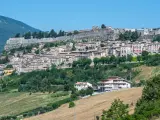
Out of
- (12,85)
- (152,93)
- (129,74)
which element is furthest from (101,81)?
(152,93)

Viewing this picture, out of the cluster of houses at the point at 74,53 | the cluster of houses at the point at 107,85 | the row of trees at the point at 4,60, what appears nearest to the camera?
the cluster of houses at the point at 107,85

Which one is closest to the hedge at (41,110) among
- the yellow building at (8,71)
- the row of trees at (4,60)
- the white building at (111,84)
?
the white building at (111,84)

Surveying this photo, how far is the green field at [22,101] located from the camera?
5681 centimetres

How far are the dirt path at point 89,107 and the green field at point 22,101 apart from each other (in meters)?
6.74

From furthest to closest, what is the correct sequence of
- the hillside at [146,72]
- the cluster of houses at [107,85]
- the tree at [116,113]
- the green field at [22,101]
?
the hillside at [146,72] < the cluster of houses at [107,85] < the green field at [22,101] < the tree at [116,113]

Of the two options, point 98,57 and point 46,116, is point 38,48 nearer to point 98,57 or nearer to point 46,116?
point 98,57

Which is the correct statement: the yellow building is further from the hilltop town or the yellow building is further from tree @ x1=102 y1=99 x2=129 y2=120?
tree @ x1=102 y1=99 x2=129 y2=120

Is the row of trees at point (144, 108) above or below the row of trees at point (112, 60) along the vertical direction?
below

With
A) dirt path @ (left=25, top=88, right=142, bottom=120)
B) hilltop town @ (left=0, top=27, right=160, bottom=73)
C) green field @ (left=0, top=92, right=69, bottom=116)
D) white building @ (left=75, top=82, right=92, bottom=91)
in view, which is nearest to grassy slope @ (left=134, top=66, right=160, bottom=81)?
white building @ (left=75, top=82, right=92, bottom=91)

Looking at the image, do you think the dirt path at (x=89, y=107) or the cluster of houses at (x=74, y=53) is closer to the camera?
the dirt path at (x=89, y=107)

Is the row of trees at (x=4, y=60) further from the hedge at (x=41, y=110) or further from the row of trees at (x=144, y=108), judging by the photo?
the row of trees at (x=144, y=108)

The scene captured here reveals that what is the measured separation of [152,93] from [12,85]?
4510 centimetres

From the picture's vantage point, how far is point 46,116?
4647 cm

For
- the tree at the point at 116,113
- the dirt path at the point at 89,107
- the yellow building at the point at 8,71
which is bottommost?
the dirt path at the point at 89,107
